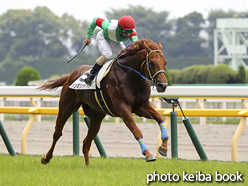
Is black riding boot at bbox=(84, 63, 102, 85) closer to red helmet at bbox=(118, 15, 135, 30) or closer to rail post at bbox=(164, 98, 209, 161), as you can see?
red helmet at bbox=(118, 15, 135, 30)

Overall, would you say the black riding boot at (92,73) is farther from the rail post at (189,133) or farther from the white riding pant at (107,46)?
the rail post at (189,133)

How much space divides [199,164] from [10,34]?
53928 mm

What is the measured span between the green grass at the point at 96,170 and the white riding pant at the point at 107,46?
1191 mm

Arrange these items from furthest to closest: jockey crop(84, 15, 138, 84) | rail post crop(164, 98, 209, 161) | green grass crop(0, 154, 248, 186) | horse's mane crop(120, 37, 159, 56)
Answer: rail post crop(164, 98, 209, 161) < jockey crop(84, 15, 138, 84) < horse's mane crop(120, 37, 159, 56) < green grass crop(0, 154, 248, 186)

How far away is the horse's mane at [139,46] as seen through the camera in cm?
447

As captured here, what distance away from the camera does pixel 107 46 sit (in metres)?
4.99

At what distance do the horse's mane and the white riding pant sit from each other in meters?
0.23

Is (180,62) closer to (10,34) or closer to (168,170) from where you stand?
(10,34)

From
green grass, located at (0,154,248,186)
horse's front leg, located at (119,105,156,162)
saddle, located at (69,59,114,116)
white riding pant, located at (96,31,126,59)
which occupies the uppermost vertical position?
white riding pant, located at (96,31,126,59)

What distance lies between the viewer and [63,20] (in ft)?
194

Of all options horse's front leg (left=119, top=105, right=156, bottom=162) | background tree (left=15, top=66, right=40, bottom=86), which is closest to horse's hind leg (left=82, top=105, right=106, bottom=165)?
horse's front leg (left=119, top=105, right=156, bottom=162)

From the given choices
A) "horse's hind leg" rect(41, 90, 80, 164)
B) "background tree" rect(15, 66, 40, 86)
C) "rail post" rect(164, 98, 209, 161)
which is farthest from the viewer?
"background tree" rect(15, 66, 40, 86)

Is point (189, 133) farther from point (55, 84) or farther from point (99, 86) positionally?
point (55, 84)

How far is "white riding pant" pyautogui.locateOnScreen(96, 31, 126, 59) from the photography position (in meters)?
4.94
